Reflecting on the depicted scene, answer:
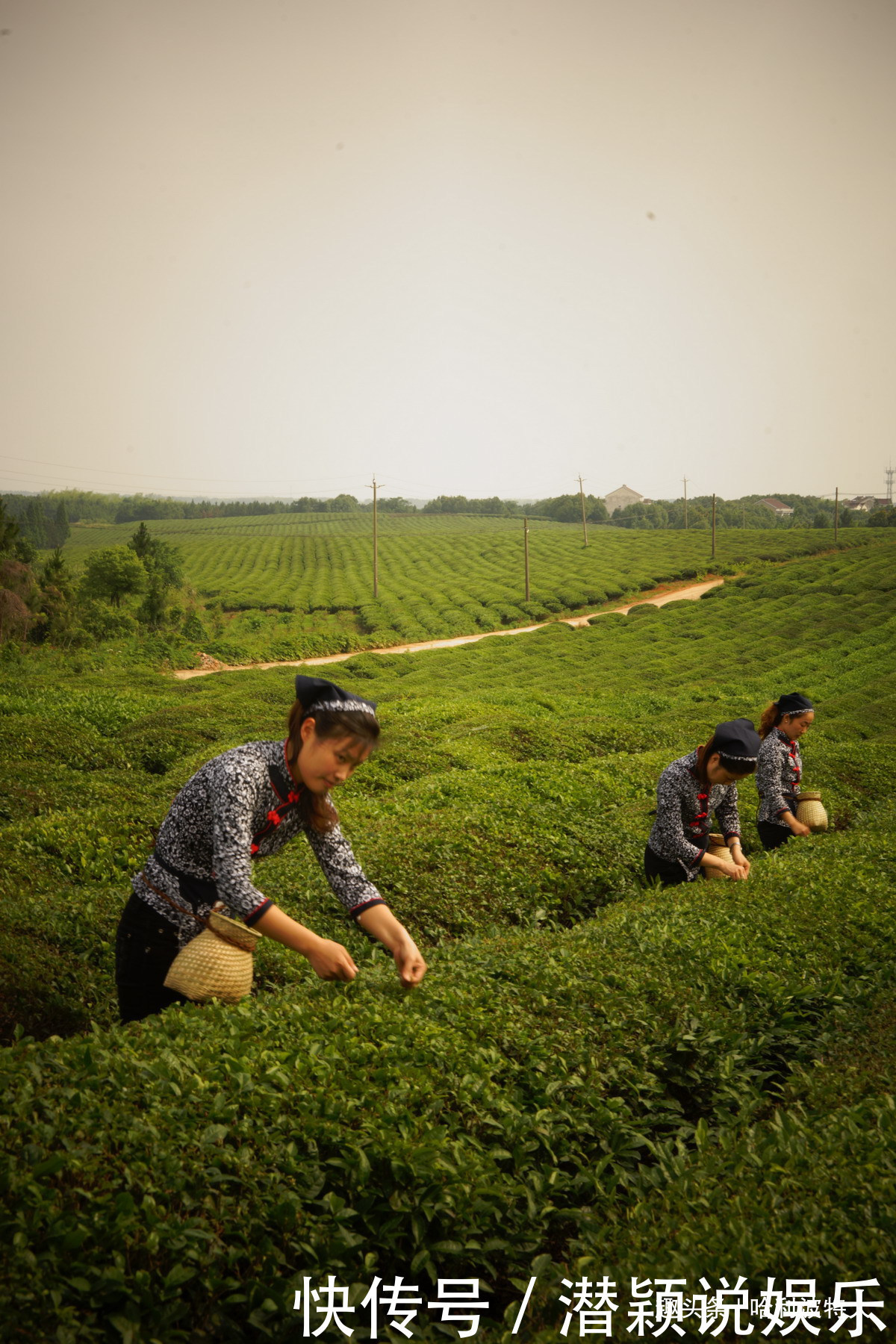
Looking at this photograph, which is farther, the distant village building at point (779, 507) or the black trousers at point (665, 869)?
the distant village building at point (779, 507)

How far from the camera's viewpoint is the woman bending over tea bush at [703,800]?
5984 mm

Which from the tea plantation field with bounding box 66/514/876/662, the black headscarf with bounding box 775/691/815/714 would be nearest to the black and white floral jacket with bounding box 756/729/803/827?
the black headscarf with bounding box 775/691/815/714

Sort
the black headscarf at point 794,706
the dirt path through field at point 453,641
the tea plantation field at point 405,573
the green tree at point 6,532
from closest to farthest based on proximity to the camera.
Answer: the black headscarf at point 794,706
the dirt path through field at point 453,641
the green tree at point 6,532
the tea plantation field at point 405,573

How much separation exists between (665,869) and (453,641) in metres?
41.7

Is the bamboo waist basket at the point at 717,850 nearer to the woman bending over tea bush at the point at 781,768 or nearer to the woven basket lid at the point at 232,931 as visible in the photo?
the woman bending over tea bush at the point at 781,768

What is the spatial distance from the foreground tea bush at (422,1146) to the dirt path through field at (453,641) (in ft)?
90.7

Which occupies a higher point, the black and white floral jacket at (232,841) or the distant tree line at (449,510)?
the distant tree line at (449,510)

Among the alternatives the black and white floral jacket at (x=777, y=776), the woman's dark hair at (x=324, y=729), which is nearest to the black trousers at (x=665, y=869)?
the black and white floral jacket at (x=777, y=776)

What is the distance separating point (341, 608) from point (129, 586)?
45.8ft

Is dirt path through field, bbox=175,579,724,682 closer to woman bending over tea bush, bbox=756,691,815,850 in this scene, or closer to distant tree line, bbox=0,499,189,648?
distant tree line, bbox=0,499,189,648

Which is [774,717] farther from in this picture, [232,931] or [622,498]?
[622,498]

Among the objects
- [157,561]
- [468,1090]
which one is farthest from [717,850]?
[157,561]

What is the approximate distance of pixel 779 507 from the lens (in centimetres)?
13712

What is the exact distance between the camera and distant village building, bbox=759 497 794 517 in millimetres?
130975
